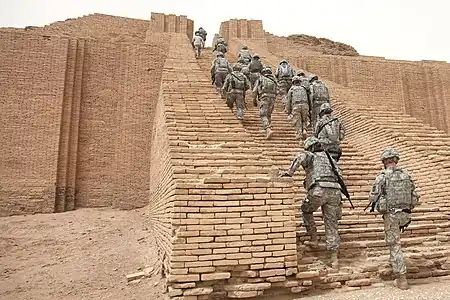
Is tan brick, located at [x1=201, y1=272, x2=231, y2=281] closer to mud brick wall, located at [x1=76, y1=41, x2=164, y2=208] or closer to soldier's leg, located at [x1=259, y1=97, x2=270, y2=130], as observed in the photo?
soldier's leg, located at [x1=259, y1=97, x2=270, y2=130]

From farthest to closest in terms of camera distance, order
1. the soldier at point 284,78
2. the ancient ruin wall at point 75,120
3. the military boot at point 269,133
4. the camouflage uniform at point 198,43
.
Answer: the camouflage uniform at point 198,43, the ancient ruin wall at point 75,120, the soldier at point 284,78, the military boot at point 269,133

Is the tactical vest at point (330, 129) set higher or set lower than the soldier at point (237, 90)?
lower

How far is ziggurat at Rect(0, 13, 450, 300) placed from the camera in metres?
3.99

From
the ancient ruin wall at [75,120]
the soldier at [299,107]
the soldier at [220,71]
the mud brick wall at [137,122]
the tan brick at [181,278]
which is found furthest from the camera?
the mud brick wall at [137,122]

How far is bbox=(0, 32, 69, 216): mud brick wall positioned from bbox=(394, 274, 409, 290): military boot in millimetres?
7287

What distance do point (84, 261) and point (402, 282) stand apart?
3.72 m

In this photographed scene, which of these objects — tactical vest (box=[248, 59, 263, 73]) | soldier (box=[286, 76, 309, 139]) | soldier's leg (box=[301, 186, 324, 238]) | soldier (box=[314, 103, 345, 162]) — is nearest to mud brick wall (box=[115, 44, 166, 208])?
tactical vest (box=[248, 59, 263, 73])

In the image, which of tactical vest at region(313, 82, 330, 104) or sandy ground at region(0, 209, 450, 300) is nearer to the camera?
sandy ground at region(0, 209, 450, 300)

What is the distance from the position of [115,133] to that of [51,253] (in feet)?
16.0

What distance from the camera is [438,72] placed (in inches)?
632

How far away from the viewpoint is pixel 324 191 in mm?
4320

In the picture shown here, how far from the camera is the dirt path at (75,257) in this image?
15.8 feet

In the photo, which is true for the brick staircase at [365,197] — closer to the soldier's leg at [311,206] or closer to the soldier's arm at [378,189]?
the soldier's leg at [311,206]

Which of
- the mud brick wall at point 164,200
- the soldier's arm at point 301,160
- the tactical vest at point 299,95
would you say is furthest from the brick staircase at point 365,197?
the mud brick wall at point 164,200
